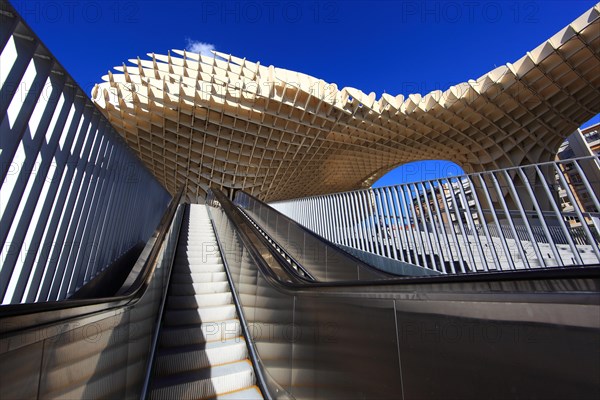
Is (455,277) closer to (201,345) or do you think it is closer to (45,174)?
(201,345)

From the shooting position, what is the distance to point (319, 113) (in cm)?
2102

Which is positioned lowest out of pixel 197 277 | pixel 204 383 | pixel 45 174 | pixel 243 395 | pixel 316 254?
pixel 243 395

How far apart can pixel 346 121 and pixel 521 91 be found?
34.7 feet

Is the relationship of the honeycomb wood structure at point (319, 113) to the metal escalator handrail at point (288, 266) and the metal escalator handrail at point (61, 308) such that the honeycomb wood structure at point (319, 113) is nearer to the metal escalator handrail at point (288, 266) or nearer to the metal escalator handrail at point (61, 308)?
the metal escalator handrail at point (288, 266)

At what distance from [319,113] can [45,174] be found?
19731 millimetres

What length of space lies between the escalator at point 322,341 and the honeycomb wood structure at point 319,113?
1789cm

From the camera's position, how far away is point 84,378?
1.24 m

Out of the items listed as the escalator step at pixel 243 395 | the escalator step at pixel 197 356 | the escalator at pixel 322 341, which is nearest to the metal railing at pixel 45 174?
the escalator at pixel 322 341

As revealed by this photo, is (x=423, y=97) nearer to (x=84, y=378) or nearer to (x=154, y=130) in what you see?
(x=154, y=130)

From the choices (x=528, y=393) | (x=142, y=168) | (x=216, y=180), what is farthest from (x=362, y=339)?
(x=216, y=180)

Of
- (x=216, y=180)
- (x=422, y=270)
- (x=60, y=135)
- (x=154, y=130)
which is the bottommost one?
Result: (x=422, y=270)

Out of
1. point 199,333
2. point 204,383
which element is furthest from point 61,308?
point 199,333


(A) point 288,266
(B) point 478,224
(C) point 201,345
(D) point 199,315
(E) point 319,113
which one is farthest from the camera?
(E) point 319,113

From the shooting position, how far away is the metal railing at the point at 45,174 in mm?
2102
